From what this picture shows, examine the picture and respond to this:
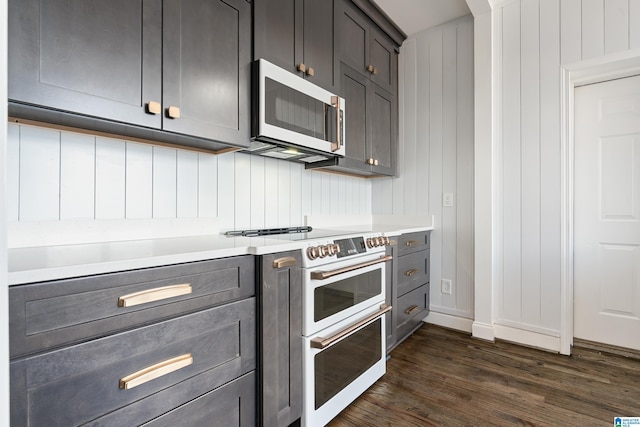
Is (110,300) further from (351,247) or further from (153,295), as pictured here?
(351,247)

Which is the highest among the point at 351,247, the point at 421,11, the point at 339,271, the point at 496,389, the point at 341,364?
the point at 421,11

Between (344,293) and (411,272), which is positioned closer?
(344,293)

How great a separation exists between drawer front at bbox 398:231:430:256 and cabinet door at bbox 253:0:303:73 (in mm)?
1380

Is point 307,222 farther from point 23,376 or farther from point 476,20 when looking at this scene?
point 476,20

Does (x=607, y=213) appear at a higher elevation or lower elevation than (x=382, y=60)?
lower

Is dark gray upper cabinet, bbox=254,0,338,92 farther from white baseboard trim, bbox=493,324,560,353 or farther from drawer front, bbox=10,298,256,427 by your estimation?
white baseboard trim, bbox=493,324,560,353

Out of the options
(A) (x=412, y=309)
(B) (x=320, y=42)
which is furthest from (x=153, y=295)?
(A) (x=412, y=309)

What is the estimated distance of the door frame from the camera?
2.22 metres

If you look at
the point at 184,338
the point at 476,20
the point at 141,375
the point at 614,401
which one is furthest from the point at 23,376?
the point at 476,20

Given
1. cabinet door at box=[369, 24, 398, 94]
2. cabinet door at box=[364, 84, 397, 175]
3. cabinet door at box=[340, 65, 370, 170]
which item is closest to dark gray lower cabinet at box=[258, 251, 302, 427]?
cabinet door at box=[340, 65, 370, 170]

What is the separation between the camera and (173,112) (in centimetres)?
128

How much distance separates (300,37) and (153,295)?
1.59 metres

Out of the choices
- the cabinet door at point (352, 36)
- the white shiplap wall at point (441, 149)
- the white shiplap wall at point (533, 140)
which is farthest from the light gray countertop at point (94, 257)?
the white shiplap wall at point (533, 140)

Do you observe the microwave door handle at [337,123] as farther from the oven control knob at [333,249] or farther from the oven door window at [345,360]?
the oven door window at [345,360]
